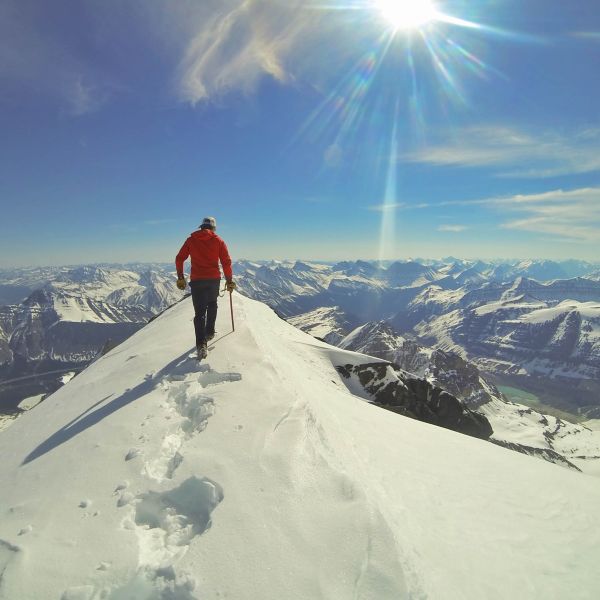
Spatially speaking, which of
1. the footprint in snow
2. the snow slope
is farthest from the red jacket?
the footprint in snow

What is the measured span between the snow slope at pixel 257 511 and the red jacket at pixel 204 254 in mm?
4552

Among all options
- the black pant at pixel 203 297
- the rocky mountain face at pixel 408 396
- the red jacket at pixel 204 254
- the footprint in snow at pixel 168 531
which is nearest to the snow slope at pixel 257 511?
the footprint in snow at pixel 168 531

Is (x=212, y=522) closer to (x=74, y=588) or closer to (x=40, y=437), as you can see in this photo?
(x=74, y=588)

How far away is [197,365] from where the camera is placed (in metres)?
10.6

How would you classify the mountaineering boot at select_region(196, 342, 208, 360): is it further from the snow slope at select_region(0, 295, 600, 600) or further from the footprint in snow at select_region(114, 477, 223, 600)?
the footprint in snow at select_region(114, 477, 223, 600)

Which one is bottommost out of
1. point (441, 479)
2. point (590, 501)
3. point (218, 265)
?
point (590, 501)

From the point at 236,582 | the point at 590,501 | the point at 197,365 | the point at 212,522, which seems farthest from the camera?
the point at 197,365

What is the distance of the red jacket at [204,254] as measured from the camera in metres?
12.3

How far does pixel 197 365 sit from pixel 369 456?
570 centimetres

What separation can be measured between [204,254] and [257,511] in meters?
9.39

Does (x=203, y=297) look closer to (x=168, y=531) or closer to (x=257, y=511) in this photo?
(x=168, y=531)

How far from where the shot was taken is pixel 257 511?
186 inches

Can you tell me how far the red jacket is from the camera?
12273 mm

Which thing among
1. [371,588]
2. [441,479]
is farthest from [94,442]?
[441,479]
